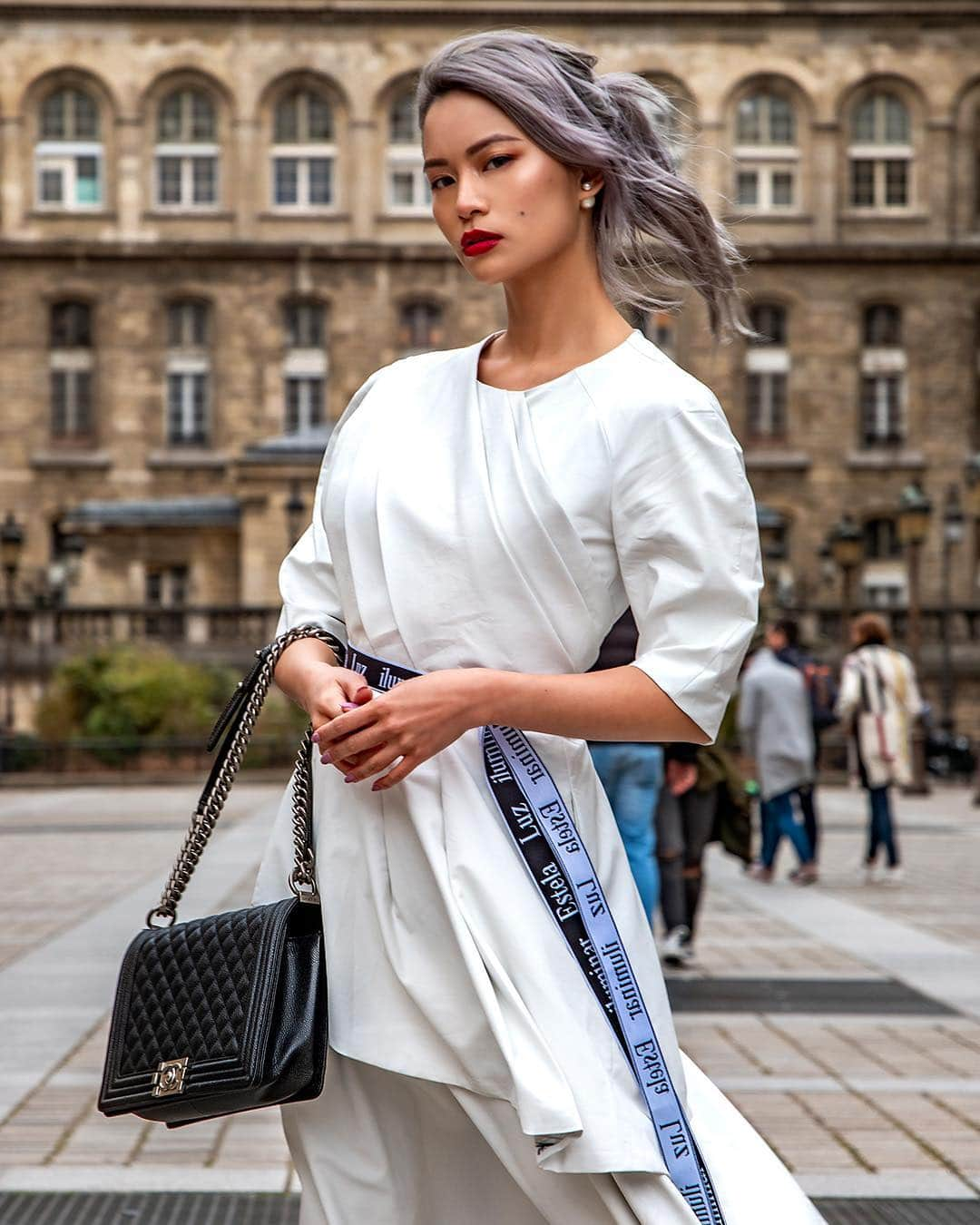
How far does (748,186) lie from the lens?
46.8m

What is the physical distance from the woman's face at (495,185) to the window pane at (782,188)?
4583 cm

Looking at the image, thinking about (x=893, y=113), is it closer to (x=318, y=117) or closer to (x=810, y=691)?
(x=318, y=117)

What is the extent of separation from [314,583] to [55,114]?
4612 centimetres

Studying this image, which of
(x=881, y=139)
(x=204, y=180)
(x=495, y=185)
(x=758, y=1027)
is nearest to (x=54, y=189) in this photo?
(x=204, y=180)

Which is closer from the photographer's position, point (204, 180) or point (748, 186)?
point (204, 180)

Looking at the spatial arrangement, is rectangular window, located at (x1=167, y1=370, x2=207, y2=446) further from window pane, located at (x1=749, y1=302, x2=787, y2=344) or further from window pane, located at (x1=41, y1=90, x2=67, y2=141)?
window pane, located at (x1=749, y1=302, x2=787, y2=344)

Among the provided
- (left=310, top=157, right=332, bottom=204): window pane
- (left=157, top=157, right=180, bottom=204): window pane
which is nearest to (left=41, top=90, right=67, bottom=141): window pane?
(left=157, top=157, right=180, bottom=204): window pane

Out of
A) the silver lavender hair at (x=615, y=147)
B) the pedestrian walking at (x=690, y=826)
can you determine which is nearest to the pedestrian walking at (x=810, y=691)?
the pedestrian walking at (x=690, y=826)

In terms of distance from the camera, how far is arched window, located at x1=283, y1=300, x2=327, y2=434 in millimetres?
45781

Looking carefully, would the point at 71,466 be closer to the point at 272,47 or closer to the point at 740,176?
the point at 272,47

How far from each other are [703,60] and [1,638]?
68.3ft

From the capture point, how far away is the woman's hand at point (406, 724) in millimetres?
1961

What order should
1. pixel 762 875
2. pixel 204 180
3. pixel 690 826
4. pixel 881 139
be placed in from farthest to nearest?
pixel 881 139 → pixel 204 180 → pixel 762 875 → pixel 690 826

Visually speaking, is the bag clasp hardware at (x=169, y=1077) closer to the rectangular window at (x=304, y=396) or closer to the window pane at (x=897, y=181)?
the rectangular window at (x=304, y=396)
